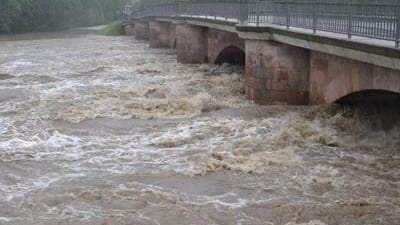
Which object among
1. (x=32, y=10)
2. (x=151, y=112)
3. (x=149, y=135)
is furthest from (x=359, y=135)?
(x=32, y=10)

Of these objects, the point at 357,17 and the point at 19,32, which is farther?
the point at 19,32

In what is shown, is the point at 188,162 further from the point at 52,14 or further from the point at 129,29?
the point at 52,14

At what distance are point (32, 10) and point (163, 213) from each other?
79.6 meters

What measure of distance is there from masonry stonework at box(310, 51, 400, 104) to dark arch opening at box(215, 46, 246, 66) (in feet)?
42.2

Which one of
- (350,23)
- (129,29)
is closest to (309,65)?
(350,23)

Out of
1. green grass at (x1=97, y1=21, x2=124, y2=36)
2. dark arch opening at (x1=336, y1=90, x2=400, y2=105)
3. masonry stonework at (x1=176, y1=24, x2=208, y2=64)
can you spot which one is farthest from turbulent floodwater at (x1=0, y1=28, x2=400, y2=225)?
green grass at (x1=97, y1=21, x2=124, y2=36)

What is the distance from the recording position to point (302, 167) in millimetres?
12383

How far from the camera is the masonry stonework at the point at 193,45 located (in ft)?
106

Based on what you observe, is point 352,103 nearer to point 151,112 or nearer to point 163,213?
point 151,112

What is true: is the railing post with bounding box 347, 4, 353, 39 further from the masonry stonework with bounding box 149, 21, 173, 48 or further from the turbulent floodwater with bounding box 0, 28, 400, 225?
the masonry stonework with bounding box 149, 21, 173, 48

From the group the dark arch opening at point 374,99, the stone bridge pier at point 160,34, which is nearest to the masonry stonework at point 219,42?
the dark arch opening at point 374,99

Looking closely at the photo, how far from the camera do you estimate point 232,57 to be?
30516mm

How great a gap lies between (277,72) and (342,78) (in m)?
3.45

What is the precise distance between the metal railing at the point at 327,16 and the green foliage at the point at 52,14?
194ft
